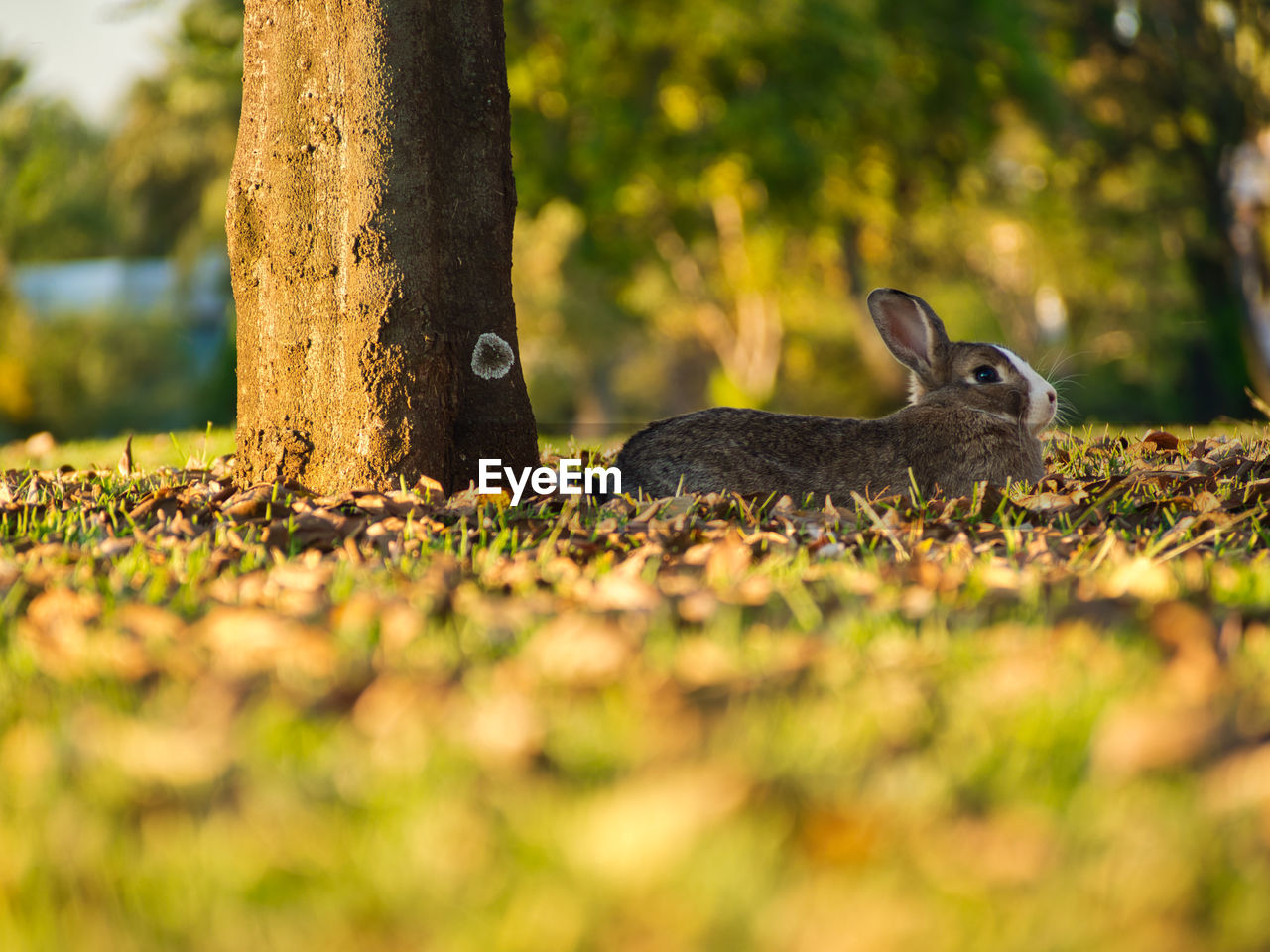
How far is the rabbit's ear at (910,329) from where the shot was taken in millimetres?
6039

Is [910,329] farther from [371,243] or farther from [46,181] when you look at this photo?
[46,181]

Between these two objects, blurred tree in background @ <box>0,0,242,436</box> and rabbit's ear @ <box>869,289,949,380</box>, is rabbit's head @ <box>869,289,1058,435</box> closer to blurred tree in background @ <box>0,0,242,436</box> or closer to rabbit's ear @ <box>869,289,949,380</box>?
rabbit's ear @ <box>869,289,949,380</box>

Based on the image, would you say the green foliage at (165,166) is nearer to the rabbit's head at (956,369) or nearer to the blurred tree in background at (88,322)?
the blurred tree in background at (88,322)

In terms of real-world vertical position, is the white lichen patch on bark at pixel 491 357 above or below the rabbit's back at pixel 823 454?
above

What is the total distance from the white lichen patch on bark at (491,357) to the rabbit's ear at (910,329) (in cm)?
182

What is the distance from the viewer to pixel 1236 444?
22.1 feet

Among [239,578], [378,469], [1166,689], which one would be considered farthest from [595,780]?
[378,469]

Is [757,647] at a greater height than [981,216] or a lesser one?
lesser

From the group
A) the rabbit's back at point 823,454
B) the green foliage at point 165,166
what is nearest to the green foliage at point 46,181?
the green foliage at point 165,166

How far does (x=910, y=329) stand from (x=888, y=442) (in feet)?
2.67

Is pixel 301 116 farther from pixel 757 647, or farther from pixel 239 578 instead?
pixel 757 647

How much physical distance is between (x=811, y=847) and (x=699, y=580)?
1.90 metres

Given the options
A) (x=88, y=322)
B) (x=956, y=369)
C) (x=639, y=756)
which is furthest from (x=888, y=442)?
(x=88, y=322)

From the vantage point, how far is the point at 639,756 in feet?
6.35
